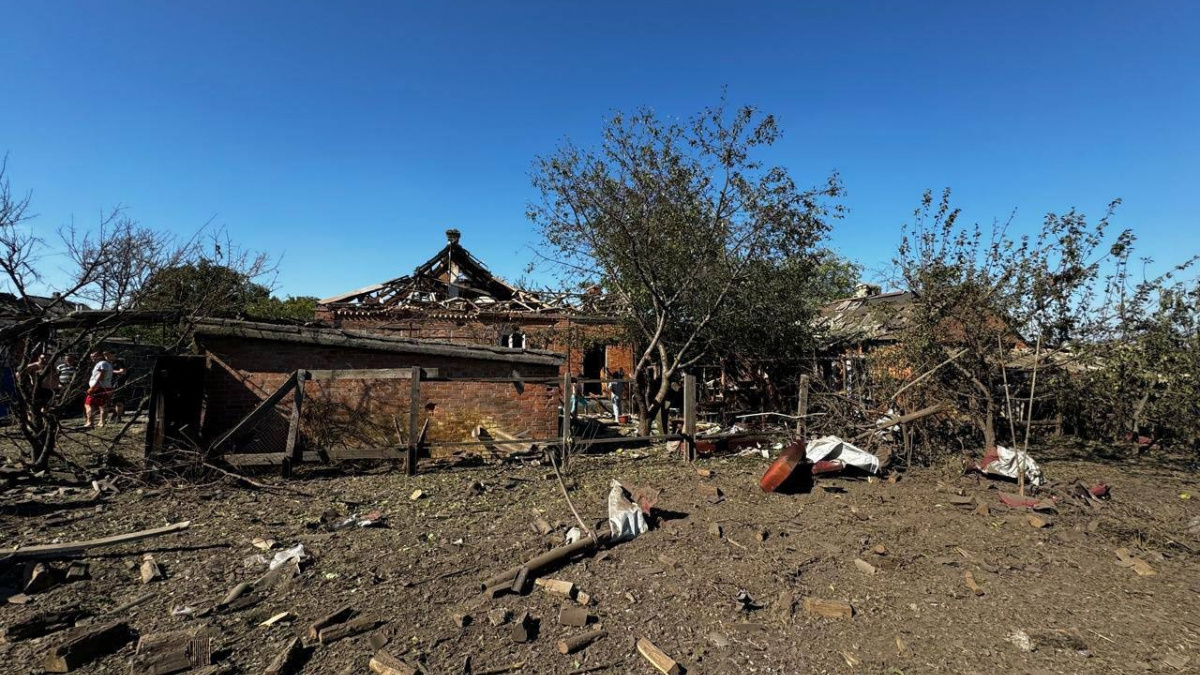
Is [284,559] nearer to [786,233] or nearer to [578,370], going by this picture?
[786,233]

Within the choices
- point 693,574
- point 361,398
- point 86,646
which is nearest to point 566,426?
point 361,398

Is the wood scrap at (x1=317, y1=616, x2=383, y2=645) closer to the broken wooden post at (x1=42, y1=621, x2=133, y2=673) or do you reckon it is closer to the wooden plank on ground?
the broken wooden post at (x1=42, y1=621, x2=133, y2=673)

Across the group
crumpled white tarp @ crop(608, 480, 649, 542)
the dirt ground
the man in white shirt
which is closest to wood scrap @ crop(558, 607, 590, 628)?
the dirt ground

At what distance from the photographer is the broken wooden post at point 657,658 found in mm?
3322

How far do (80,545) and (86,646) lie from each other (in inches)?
82.5

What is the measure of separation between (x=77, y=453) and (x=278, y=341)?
351cm

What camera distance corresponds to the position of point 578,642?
362 cm

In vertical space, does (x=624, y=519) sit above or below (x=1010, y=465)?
below

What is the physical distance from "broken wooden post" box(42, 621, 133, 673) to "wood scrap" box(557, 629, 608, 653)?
2.74m

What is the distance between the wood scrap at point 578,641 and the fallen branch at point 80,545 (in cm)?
429

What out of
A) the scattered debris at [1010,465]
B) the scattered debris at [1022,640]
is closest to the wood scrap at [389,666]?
the scattered debris at [1022,640]

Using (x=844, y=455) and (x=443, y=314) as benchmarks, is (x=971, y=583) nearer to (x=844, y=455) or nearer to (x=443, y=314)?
(x=844, y=455)

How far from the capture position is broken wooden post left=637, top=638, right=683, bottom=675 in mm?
3322

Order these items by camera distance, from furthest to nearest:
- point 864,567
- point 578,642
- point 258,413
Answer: point 258,413 → point 864,567 → point 578,642
